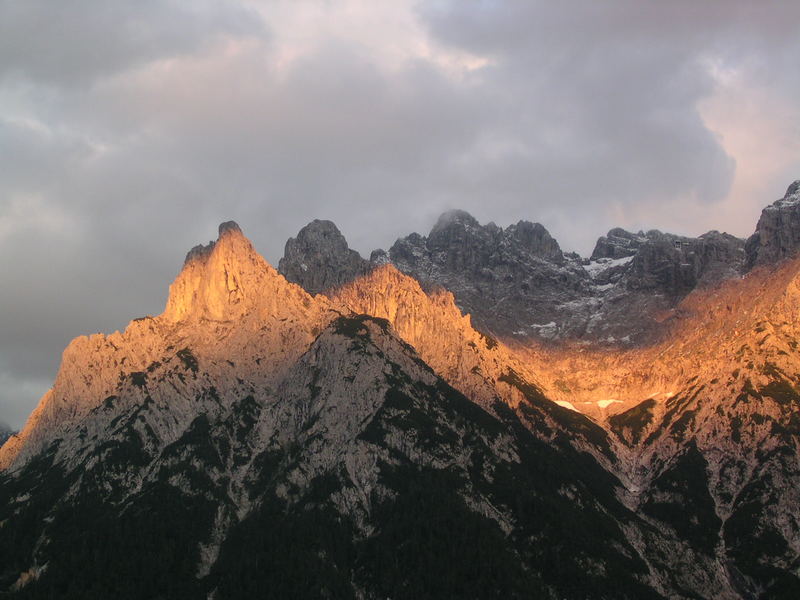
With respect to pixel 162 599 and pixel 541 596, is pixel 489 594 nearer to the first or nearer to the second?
pixel 541 596

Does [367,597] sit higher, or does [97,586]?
[97,586]

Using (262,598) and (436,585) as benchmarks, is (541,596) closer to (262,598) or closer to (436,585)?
(436,585)

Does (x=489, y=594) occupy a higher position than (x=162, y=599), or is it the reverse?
(x=162, y=599)

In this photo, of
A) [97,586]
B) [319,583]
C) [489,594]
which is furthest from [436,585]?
[97,586]

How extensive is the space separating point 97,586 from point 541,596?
96.0 m

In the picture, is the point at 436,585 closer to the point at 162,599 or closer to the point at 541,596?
the point at 541,596

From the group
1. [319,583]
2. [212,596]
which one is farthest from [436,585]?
[212,596]

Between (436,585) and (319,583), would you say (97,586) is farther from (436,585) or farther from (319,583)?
(436,585)

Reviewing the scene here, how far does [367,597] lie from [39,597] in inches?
2768

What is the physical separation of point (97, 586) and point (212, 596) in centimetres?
2510

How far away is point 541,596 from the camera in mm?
197375

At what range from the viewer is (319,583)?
199625 millimetres

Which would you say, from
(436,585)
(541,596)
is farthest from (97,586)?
(541,596)

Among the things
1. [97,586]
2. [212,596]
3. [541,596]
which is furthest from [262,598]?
[541,596]
